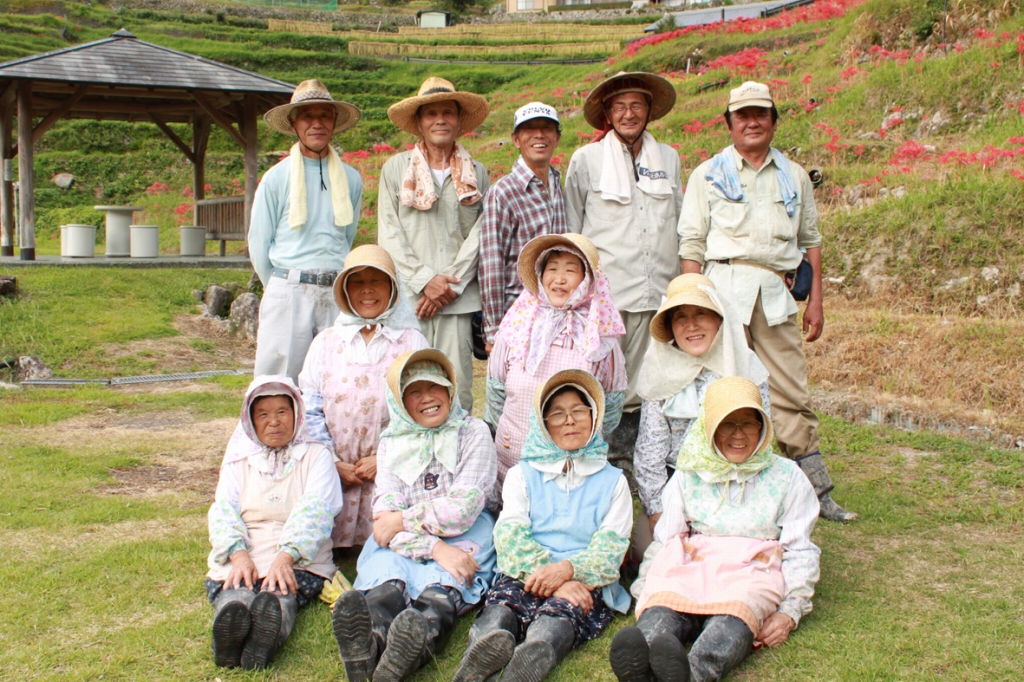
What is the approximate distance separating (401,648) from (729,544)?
45.7 inches

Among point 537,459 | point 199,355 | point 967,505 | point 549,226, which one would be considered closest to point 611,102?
point 549,226

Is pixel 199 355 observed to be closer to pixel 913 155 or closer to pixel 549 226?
pixel 549 226

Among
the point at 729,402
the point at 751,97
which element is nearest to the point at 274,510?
the point at 729,402

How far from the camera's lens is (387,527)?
323 centimetres

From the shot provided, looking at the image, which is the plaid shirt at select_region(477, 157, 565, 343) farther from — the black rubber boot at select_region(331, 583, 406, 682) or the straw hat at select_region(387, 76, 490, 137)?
the black rubber boot at select_region(331, 583, 406, 682)

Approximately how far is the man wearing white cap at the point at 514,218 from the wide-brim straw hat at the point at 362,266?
1.64 feet

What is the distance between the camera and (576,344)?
3619mm

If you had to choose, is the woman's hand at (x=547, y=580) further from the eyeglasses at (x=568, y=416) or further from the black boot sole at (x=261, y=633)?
the black boot sole at (x=261, y=633)

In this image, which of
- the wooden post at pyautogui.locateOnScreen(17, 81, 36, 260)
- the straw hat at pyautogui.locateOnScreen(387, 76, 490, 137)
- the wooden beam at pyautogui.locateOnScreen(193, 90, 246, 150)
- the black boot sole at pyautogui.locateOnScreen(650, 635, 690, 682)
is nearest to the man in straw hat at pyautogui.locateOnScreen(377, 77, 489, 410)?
the straw hat at pyautogui.locateOnScreen(387, 76, 490, 137)

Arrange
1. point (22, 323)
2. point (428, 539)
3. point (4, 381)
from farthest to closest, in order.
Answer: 1. point (22, 323)
2. point (4, 381)
3. point (428, 539)

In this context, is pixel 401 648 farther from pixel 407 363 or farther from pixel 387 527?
pixel 407 363

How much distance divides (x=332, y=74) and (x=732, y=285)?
27182mm

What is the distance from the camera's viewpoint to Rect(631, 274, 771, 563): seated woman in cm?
343

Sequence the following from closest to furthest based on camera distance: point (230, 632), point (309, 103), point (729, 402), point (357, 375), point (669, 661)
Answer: point (669, 661)
point (230, 632)
point (729, 402)
point (357, 375)
point (309, 103)
